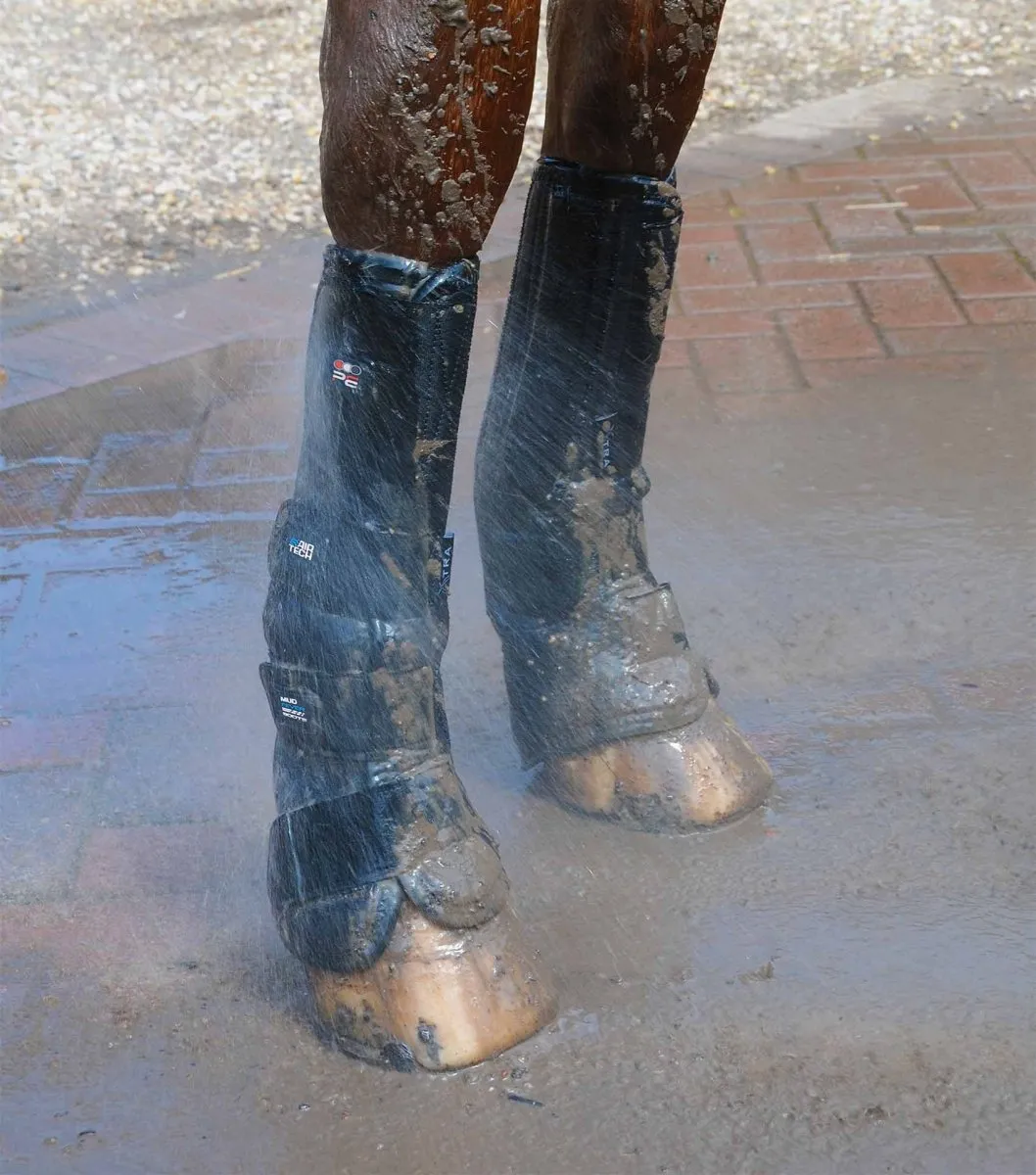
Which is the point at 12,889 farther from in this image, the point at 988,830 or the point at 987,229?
the point at 987,229

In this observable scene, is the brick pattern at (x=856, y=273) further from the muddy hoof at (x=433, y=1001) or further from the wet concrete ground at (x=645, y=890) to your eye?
the muddy hoof at (x=433, y=1001)

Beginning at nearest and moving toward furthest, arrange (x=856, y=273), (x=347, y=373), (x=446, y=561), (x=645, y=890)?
(x=347, y=373) < (x=446, y=561) < (x=645, y=890) < (x=856, y=273)

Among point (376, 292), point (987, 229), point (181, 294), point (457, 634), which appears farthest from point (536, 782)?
point (987, 229)

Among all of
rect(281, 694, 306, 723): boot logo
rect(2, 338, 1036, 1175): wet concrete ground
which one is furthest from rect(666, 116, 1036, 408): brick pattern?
rect(281, 694, 306, 723): boot logo

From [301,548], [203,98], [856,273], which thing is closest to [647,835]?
[301,548]

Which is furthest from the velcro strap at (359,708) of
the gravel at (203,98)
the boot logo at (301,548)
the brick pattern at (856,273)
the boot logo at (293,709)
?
the gravel at (203,98)

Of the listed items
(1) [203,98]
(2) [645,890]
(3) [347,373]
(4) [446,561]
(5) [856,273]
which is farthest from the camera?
(1) [203,98]

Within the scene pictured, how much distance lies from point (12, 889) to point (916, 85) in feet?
12.7

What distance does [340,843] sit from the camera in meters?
1.40

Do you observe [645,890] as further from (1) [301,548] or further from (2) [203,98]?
(2) [203,98]

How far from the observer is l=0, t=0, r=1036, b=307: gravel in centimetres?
367

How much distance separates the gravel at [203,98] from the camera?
3670mm

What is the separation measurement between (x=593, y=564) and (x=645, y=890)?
1.16 ft

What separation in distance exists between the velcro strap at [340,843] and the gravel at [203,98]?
212cm
